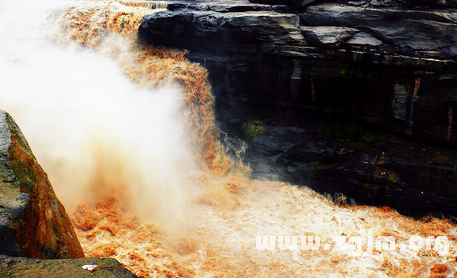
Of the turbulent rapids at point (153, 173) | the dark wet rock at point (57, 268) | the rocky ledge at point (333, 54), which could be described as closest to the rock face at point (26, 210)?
the dark wet rock at point (57, 268)

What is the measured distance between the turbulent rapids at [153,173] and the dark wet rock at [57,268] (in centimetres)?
340

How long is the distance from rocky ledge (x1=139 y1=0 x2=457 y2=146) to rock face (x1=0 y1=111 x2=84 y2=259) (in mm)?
6187

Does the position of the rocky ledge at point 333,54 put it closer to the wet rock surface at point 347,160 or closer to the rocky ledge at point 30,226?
the wet rock surface at point 347,160

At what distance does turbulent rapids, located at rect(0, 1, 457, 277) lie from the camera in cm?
683

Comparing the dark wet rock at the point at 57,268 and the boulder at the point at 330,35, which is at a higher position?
the boulder at the point at 330,35

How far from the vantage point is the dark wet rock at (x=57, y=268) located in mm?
2695

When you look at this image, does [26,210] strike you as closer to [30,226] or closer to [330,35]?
[30,226]

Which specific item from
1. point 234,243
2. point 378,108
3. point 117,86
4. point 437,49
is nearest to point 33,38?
point 117,86

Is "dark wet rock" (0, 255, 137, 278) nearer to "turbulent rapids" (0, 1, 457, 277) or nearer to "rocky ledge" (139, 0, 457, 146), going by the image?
"turbulent rapids" (0, 1, 457, 277)

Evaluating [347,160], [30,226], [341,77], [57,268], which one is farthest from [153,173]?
[57,268]

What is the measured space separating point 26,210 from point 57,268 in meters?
0.89

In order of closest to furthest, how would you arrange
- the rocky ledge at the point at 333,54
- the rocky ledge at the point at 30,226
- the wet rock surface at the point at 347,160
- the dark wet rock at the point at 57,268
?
the dark wet rock at the point at 57,268 → the rocky ledge at the point at 30,226 → the rocky ledge at the point at 333,54 → the wet rock surface at the point at 347,160

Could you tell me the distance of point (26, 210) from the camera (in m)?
3.43

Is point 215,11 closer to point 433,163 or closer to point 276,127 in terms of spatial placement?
point 276,127
